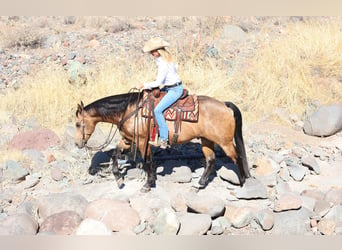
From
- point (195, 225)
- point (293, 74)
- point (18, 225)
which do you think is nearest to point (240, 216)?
point (195, 225)

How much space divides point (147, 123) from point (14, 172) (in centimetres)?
267

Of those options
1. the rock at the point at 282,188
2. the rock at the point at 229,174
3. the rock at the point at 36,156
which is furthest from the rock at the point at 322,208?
the rock at the point at 36,156

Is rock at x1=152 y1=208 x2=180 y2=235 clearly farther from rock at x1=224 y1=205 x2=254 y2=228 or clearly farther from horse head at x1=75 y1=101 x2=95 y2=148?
horse head at x1=75 y1=101 x2=95 y2=148

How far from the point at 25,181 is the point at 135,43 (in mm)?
7442

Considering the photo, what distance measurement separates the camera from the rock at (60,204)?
6.78 meters

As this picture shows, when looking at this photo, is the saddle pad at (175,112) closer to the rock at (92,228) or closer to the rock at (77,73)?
the rock at (92,228)

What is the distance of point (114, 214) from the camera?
6535mm

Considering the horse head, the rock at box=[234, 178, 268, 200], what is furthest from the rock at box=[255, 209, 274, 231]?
the horse head

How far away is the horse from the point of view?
24.0 ft

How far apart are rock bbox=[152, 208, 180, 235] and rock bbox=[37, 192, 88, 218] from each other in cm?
123

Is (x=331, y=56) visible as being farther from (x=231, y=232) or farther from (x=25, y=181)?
(x=25, y=181)

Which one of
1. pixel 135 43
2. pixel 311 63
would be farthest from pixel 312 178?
pixel 135 43

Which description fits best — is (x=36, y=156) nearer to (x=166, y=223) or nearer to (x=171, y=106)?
(x=171, y=106)

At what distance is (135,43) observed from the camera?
1436 centimetres
